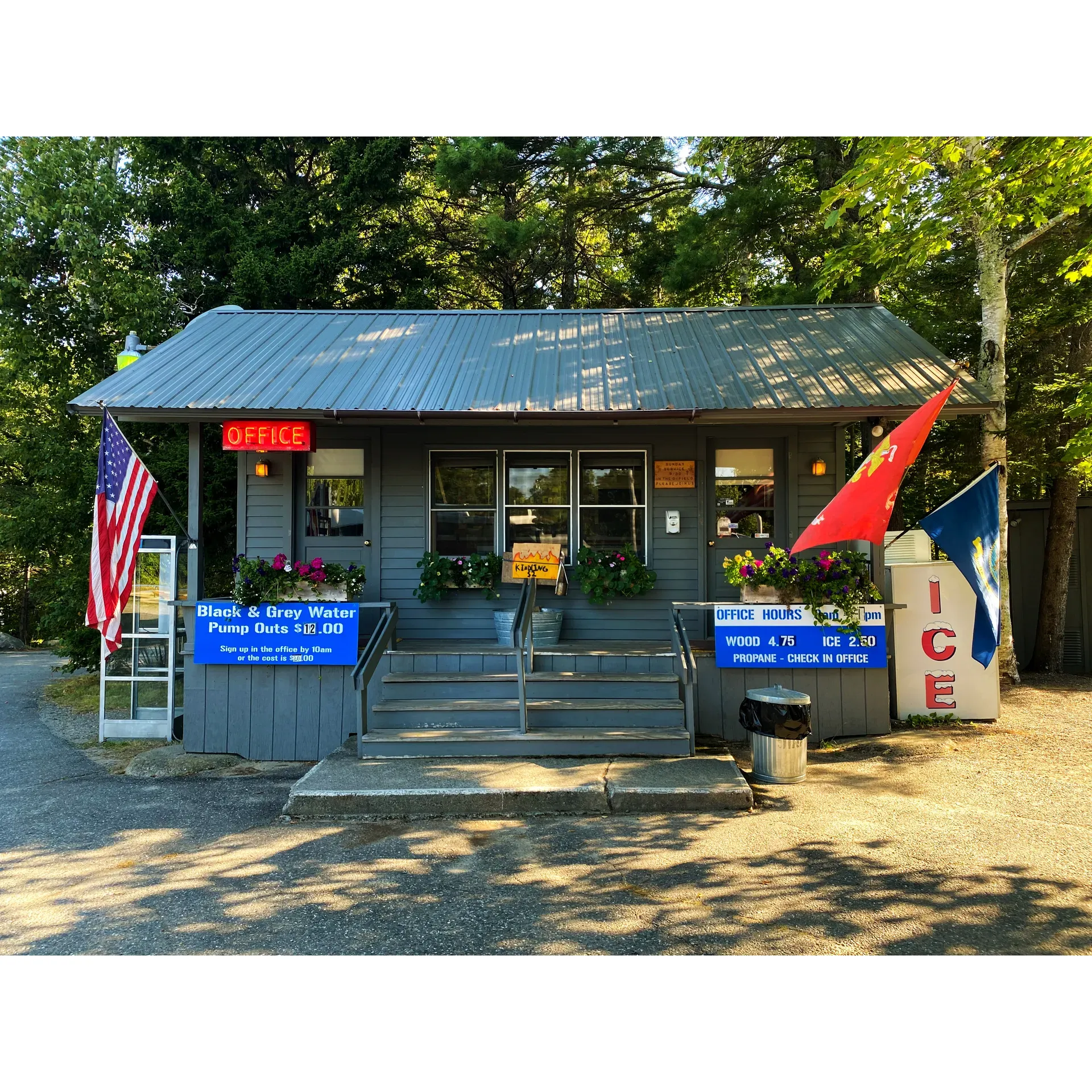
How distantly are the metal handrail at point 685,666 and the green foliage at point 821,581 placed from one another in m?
0.74

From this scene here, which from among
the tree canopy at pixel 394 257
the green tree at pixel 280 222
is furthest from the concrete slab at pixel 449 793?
the green tree at pixel 280 222

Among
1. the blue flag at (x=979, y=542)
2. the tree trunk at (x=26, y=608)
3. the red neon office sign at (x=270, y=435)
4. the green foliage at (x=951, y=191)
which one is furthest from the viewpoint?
the tree trunk at (x=26, y=608)

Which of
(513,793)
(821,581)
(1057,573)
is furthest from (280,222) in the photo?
(1057,573)

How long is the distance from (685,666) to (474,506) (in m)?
3.28

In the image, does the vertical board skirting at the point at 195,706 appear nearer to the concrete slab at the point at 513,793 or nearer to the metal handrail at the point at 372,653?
the metal handrail at the point at 372,653

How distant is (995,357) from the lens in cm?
1003

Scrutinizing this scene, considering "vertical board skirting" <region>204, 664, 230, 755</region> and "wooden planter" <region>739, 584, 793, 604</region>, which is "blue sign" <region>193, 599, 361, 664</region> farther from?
"wooden planter" <region>739, 584, 793, 604</region>

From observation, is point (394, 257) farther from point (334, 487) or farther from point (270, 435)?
point (270, 435)

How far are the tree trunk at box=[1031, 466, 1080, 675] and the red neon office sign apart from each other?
1056 centimetres

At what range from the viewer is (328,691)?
7625 millimetres

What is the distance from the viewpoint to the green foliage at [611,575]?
8359 millimetres

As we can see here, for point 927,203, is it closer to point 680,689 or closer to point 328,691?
point 680,689

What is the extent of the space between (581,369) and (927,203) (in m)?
5.19

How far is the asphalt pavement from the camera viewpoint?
3.85 meters
